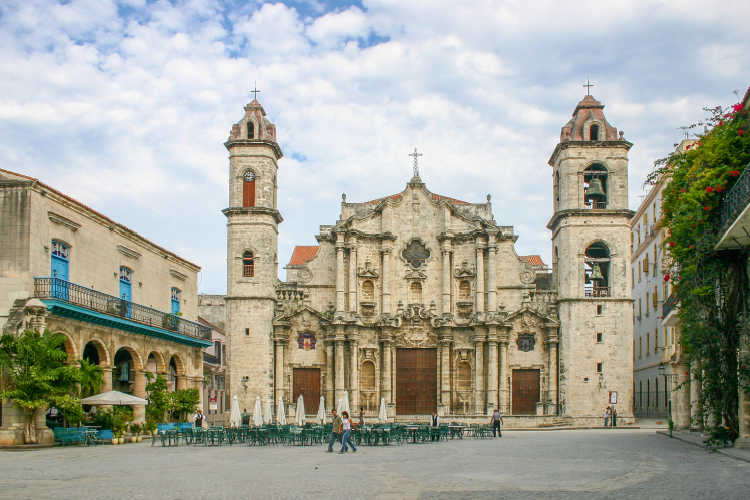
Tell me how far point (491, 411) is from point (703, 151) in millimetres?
25176

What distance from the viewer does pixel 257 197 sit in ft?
157

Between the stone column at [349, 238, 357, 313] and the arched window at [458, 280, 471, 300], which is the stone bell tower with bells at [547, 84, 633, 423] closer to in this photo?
the arched window at [458, 280, 471, 300]

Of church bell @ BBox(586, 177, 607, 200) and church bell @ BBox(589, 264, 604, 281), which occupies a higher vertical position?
church bell @ BBox(586, 177, 607, 200)

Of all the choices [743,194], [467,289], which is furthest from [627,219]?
[743,194]

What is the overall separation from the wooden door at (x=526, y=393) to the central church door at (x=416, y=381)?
179 inches

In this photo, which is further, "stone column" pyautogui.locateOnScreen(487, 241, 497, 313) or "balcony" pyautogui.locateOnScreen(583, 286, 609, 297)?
"stone column" pyautogui.locateOnScreen(487, 241, 497, 313)

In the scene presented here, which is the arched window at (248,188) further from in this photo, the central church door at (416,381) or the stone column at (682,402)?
the stone column at (682,402)

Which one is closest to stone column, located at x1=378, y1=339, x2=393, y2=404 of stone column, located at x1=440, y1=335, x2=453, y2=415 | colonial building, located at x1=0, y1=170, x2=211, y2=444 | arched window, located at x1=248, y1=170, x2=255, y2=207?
stone column, located at x1=440, y1=335, x2=453, y2=415

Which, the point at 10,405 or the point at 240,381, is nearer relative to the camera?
the point at 10,405

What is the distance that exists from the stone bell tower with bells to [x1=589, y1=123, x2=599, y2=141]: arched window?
0.19ft

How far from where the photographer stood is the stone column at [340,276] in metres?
47.6

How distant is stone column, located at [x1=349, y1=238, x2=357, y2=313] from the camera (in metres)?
47.6

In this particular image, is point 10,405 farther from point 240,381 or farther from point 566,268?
point 566,268

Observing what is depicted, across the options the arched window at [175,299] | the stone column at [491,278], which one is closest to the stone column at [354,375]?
the stone column at [491,278]
